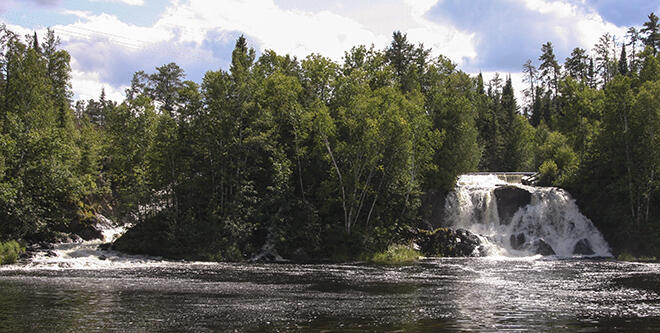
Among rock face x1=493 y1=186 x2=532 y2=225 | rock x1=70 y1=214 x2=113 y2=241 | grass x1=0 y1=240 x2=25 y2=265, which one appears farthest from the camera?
rock face x1=493 y1=186 x2=532 y2=225

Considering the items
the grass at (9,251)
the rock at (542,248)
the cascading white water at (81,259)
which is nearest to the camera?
the cascading white water at (81,259)

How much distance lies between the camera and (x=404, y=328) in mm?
16781

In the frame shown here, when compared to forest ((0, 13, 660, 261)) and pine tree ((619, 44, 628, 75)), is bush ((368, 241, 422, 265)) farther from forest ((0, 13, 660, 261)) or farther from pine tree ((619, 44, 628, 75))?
pine tree ((619, 44, 628, 75))

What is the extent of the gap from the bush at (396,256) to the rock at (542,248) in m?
9.90

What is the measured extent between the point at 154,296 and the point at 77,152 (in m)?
34.8

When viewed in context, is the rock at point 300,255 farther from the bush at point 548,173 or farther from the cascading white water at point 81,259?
the bush at point 548,173

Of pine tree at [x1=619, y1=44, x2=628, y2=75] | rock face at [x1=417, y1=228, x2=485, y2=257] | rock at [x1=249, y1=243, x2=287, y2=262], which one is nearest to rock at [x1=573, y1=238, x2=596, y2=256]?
rock face at [x1=417, y1=228, x2=485, y2=257]

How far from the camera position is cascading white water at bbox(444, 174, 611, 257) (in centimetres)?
4838

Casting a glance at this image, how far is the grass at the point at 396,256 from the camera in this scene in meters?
44.2

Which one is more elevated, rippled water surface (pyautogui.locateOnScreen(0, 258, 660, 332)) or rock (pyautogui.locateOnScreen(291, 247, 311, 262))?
rock (pyautogui.locateOnScreen(291, 247, 311, 262))

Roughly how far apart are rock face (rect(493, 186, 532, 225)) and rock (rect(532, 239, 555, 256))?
147 inches

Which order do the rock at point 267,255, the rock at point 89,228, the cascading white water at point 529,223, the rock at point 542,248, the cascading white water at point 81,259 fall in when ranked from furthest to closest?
the rock at point 89,228 → the cascading white water at point 529,223 → the rock at point 542,248 → the rock at point 267,255 → the cascading white water at point 81,259

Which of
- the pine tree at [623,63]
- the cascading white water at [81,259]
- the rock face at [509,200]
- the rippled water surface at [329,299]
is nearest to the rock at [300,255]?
the rippled water surface at [329,299]

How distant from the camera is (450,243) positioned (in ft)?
156
